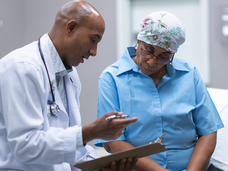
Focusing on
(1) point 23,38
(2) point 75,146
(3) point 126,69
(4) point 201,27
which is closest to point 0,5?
(1) point 23,38

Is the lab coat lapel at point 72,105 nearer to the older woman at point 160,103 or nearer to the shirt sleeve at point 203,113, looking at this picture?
the older woman at point 160,103

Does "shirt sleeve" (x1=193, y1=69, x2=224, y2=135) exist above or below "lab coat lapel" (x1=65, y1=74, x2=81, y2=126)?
below

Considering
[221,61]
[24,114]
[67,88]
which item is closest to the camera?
[24,114]

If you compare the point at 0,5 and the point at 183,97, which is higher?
the point at 0,5

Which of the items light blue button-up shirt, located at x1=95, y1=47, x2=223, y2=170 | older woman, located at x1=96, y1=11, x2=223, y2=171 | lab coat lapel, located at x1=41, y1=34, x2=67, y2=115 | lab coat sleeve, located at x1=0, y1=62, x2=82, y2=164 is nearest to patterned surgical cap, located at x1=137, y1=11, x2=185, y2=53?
older woman, located at x1=96, y1=11, x2=223, y2=171

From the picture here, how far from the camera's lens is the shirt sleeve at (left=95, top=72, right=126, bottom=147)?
177cm

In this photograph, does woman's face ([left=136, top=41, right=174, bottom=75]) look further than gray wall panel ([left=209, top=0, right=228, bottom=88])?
No

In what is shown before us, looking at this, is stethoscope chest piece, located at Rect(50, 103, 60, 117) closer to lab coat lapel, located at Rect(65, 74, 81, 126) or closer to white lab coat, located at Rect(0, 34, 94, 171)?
white lab coat, located at Rect(0, 34, 94, 171)

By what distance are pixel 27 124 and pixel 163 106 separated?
83cm

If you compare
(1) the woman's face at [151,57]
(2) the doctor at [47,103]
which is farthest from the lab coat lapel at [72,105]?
(1) the woman's face at [151,57]

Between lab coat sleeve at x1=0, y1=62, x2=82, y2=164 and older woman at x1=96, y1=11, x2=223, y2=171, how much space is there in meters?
0.55

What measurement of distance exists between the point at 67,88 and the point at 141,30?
0.53m

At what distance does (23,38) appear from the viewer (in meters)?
4.25

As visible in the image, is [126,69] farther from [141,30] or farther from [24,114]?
[24,114]
